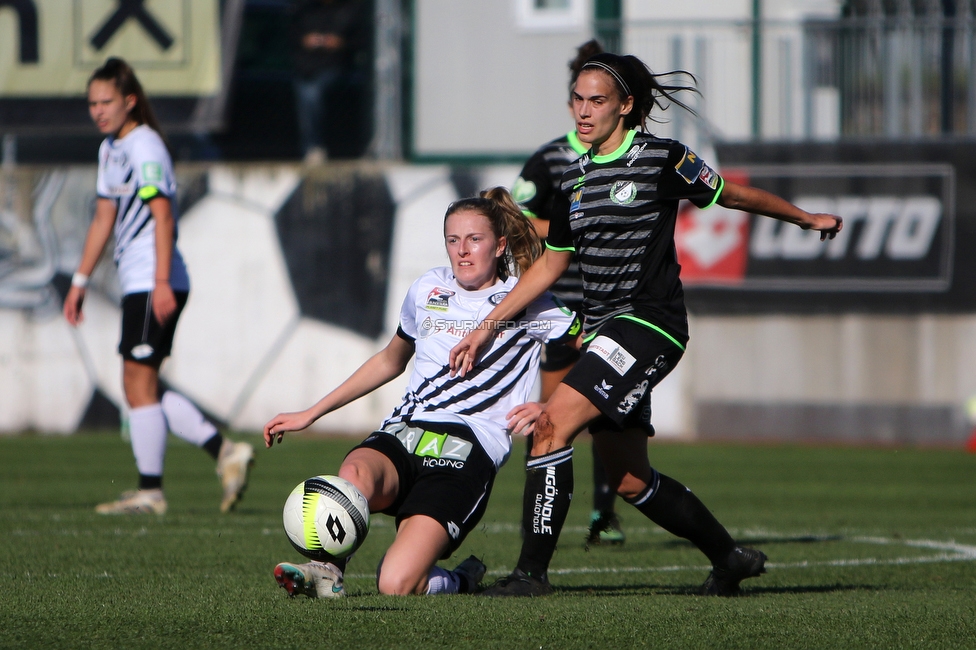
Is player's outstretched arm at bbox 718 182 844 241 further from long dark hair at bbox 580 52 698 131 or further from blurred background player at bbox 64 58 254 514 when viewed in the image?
blurred background player at bbox 64 58 254 514

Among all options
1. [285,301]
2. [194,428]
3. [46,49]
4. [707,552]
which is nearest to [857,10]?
[285,301]

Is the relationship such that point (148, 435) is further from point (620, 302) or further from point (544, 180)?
point (620, 302)

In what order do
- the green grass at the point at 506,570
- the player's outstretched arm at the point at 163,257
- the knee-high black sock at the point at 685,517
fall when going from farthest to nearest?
the player's outstretched arm at the point at 163,257 < the knee-high black sock at the point at 685,517 < the green grass at the point at 506,570

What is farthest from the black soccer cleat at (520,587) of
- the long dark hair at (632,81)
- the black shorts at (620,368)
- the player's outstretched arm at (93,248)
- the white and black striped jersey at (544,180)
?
the player's outstretched arm at (93,248)

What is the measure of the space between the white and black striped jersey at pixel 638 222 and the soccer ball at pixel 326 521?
111cm

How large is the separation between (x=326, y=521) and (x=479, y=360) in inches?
38.5

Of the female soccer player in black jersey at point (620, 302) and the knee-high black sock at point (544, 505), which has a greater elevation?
the female soccer player in black jersey at point (620, 302)

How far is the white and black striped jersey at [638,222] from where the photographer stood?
4.41 meters

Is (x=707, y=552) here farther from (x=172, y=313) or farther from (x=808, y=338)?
(x=808, y=338)

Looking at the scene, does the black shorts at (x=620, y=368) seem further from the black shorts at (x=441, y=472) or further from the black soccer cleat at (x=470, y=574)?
the black soccer cleat at (x=470, y=574)

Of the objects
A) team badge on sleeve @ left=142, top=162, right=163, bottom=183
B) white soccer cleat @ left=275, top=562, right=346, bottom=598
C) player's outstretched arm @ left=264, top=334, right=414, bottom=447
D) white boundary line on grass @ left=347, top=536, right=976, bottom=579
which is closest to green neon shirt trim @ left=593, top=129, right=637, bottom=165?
player's outstretched arm @ left=264, top=334, right=414, bottom=447

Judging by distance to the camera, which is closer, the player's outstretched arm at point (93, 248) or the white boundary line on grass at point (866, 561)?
the white boundary line on grass at point (866, 561)

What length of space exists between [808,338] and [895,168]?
80.1 inches

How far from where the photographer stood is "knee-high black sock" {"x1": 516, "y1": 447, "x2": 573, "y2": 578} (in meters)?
4.31
